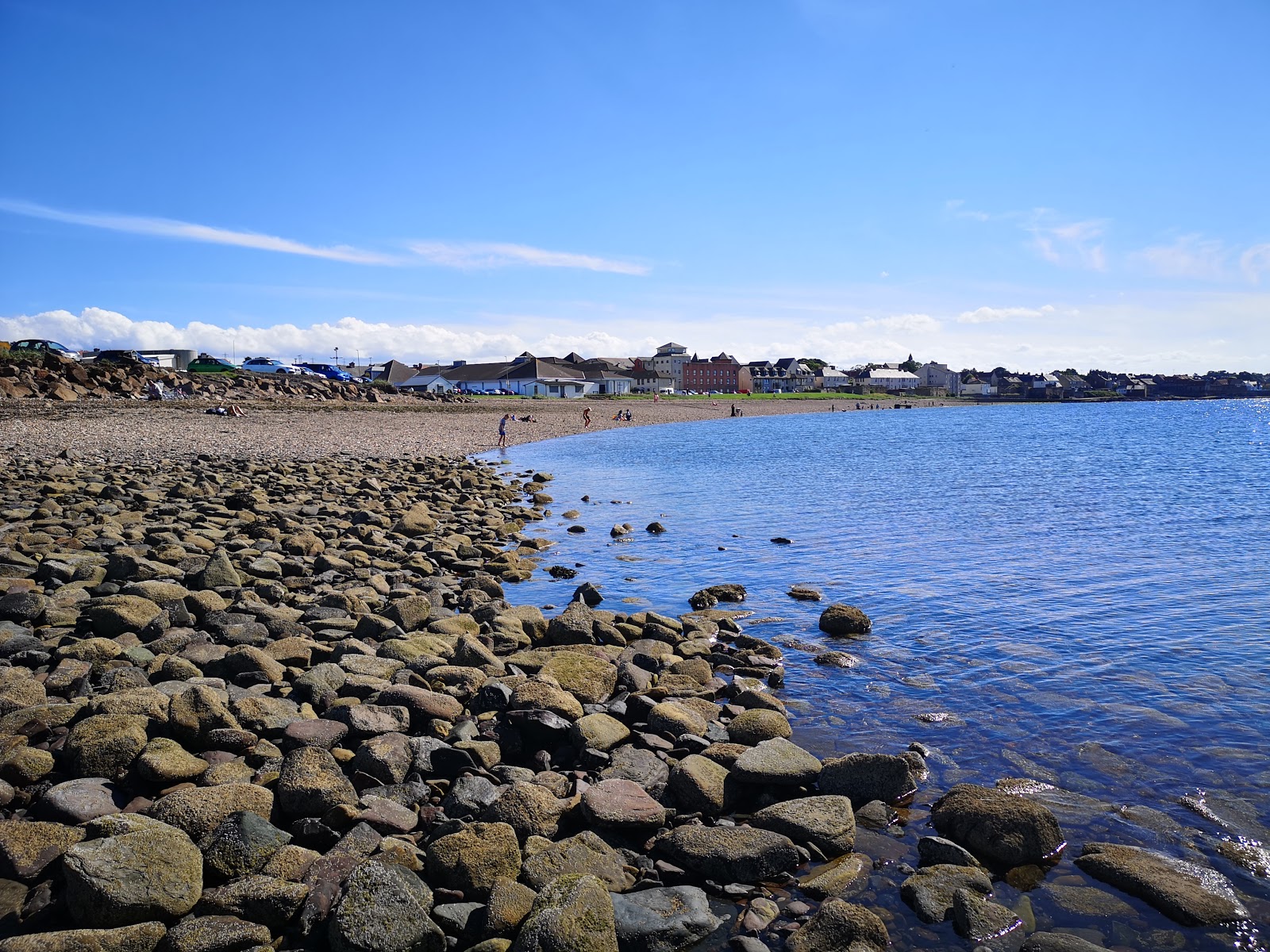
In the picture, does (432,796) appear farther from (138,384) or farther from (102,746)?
(138,384)

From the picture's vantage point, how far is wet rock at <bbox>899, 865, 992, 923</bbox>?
19.3 ft

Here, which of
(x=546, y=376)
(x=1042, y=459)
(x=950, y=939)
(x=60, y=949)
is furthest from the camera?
(x=546, y=376)

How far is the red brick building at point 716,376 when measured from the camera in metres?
180

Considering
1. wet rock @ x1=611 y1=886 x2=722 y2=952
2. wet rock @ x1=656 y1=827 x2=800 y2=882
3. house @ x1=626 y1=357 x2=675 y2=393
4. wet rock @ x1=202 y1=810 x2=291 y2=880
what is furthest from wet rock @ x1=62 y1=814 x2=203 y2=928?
house @ x1=626 y1=357 x2=675 y2=393

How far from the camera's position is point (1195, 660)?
468 inches

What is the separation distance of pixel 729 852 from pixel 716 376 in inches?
6989

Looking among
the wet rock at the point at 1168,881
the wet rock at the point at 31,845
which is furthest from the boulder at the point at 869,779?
the wet rock at the point at 31,845

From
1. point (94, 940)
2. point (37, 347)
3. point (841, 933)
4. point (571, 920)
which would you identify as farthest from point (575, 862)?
point (37, 347)

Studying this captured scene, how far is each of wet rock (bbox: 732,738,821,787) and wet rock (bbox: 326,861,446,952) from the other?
10.3 feet

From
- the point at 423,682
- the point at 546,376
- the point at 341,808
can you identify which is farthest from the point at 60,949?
the point at 546,376

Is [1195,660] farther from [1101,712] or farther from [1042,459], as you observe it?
[1042,459]

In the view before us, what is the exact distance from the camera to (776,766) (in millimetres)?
7422

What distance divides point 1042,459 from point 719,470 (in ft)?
76.0

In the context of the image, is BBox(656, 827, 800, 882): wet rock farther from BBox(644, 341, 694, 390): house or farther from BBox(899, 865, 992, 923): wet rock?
BBox(644, 341, 694, 390): house
